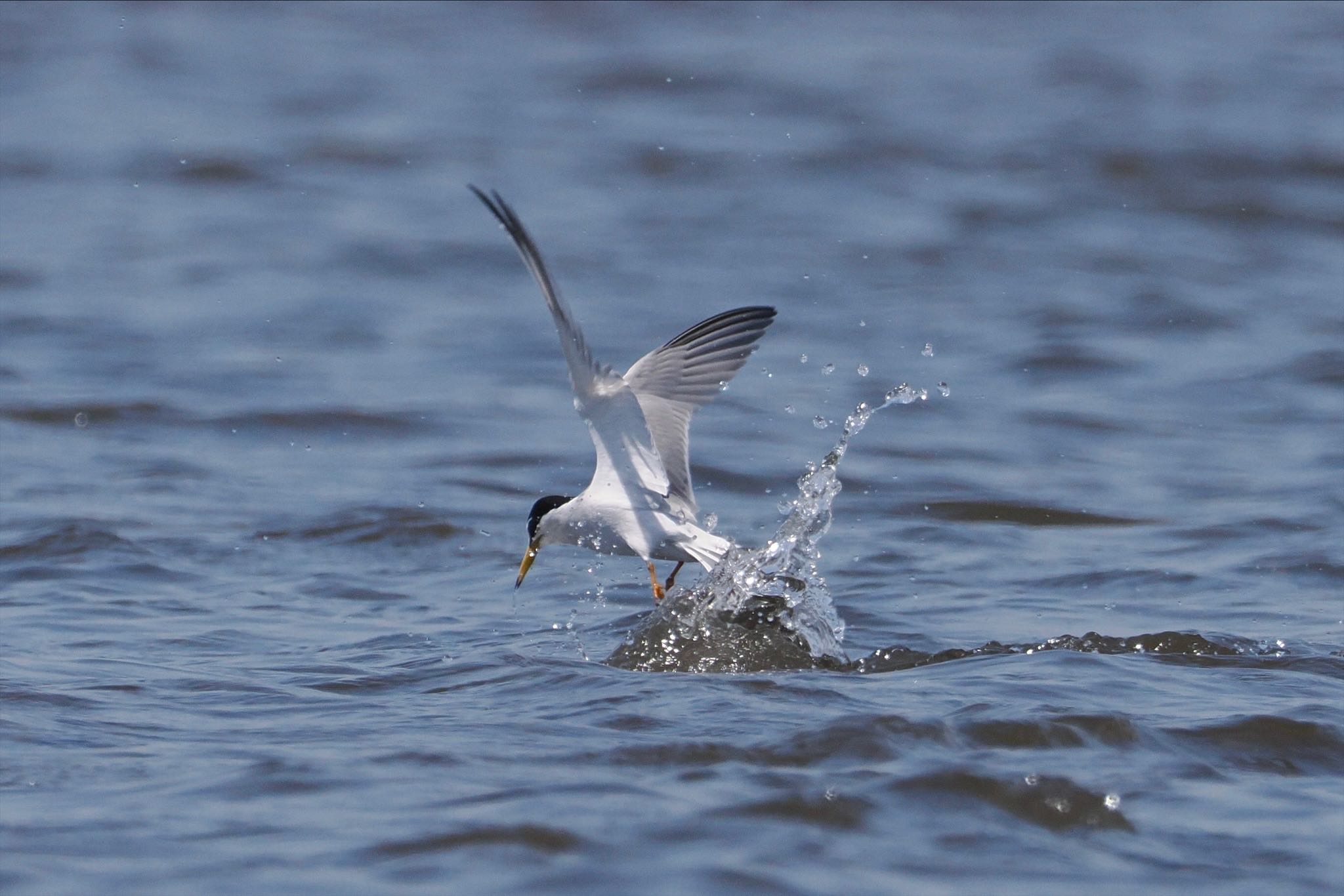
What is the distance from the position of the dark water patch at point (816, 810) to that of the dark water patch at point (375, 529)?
3.77 metres

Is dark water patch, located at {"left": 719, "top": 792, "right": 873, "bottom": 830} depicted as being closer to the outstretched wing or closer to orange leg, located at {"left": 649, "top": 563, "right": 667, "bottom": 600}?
the outstretched wing

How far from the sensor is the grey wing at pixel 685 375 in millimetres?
6332

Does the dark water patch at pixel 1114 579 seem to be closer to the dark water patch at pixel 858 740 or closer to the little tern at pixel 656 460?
the little tern at pixel 656 460

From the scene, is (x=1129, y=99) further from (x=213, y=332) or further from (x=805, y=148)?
Answer: (x=213, y=332)

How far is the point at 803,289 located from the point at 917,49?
24.5 ft

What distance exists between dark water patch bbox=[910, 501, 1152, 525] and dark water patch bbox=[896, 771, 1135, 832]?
3729mm

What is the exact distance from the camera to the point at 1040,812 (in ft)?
15.1

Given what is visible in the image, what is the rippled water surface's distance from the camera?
181 inches

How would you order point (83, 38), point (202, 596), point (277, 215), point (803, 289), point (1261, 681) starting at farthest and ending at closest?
point (83, 38), point (277, 215), point (803, 289), point (202, 596), point (1261, 681)

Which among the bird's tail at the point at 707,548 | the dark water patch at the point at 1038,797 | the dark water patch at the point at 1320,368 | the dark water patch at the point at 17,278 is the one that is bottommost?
the dark water patch at the point at 1038,797

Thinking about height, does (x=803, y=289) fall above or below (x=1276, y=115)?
below

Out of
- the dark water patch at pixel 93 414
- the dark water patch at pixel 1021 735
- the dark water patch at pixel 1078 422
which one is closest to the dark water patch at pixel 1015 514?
the dark water patch at pixel 1078 422

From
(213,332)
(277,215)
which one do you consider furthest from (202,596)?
(277,215)

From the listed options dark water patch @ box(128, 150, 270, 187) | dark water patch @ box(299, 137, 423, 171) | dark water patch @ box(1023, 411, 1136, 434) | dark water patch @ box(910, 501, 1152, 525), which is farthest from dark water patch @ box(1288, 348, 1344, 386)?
dark water patch @ box(128, 150, 270, 187)
